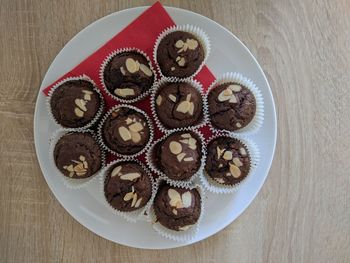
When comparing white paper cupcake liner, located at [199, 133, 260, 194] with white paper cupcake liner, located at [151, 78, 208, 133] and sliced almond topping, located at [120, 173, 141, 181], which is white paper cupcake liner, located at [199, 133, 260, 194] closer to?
white paper cupcake liner, located at [151, 78, 208, 133]

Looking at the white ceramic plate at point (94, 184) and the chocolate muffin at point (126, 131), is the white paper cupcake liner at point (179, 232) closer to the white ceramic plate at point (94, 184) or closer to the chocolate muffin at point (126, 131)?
the white ceramic plate at point (94, 184)

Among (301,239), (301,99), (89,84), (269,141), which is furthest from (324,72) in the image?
(89,84)

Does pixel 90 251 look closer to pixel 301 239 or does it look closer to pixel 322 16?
pixel 301 239

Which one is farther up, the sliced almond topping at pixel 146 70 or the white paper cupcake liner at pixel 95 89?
the sliced almond topping at pixel 146 70

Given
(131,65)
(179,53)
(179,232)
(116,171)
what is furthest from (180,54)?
(179,232)

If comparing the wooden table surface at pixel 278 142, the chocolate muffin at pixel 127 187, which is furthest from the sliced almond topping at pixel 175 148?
the wooden table surface at pixel 278 142
